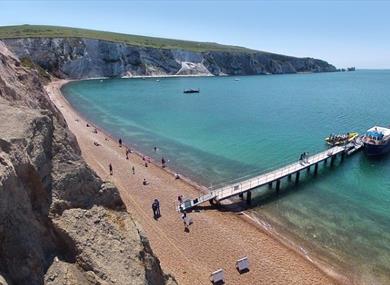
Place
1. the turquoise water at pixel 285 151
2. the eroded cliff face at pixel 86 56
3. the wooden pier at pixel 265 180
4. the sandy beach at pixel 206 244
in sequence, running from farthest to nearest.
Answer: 1. the eroded cliff face at pixel 86 56
2. the wooden pier at pixel 265 180
3. the turquoise water at pixel 285 151
4. the sandy beach at pixel 206 244

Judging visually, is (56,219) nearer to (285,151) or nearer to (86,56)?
(285,151)

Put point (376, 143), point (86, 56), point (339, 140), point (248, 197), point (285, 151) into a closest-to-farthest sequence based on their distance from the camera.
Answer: point (248, 197), point (285, 151), point (376, 143), point (339, 140), point (86, 56)

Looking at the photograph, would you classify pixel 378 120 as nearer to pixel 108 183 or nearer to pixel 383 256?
pixel 383 256

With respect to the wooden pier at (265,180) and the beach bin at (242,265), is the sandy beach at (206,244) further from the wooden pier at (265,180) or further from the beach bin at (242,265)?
the wooden pier at (265,180)

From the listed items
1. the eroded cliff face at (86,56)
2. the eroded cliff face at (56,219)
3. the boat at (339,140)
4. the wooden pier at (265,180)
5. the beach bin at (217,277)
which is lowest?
the beach bin at (217,277)

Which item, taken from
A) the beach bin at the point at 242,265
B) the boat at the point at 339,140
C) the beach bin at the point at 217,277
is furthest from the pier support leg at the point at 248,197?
the boat at the point at 339,140

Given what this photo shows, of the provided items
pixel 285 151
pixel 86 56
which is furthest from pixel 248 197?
pixel 86 56
